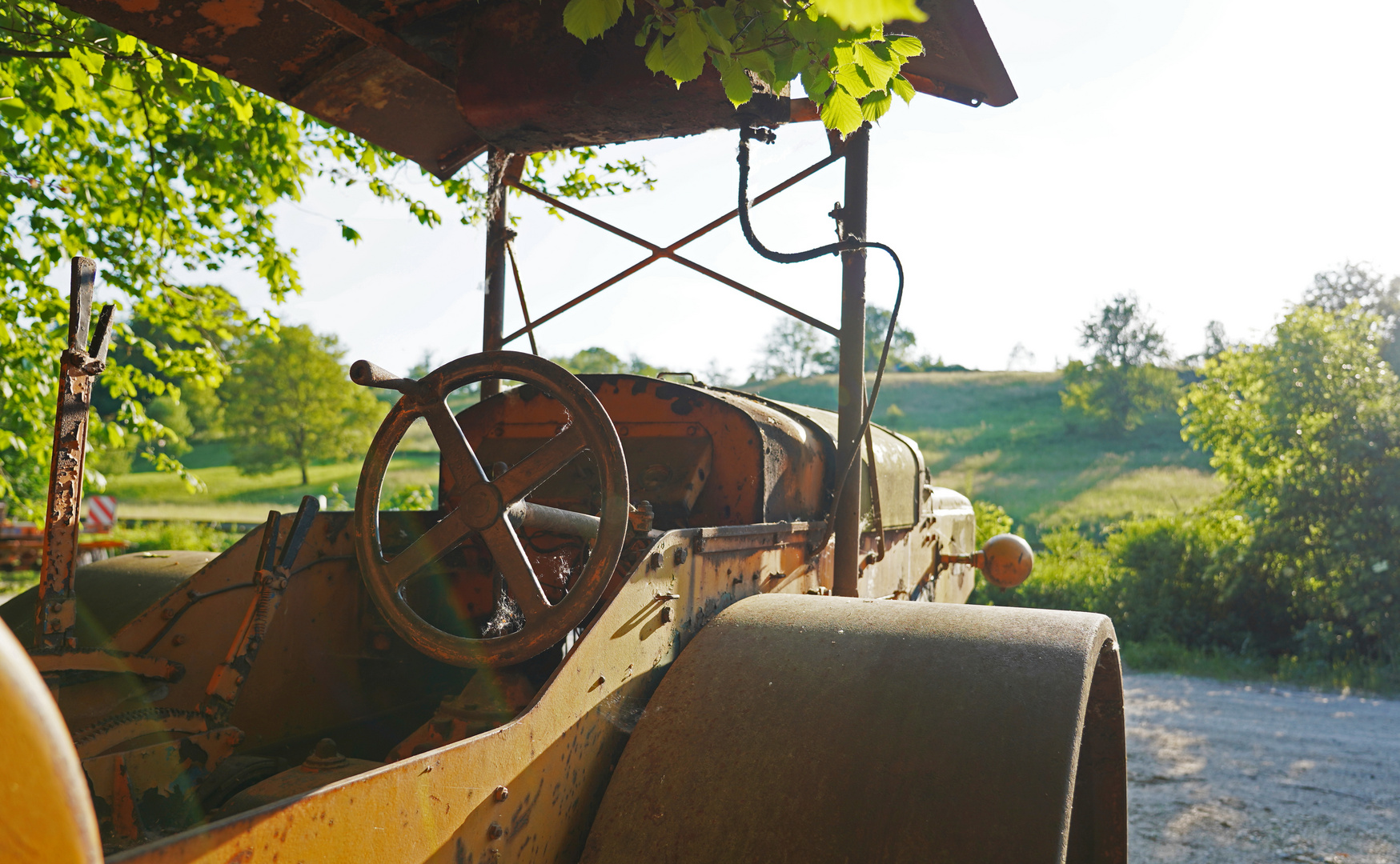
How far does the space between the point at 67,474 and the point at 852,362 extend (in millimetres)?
2289

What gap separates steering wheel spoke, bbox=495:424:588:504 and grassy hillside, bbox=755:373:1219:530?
1681 centimetres

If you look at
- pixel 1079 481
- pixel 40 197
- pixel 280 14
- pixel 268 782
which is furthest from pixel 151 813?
pixel 1079 481

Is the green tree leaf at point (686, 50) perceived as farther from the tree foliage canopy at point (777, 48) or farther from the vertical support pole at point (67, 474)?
the vertical support pole at point (67, 474)

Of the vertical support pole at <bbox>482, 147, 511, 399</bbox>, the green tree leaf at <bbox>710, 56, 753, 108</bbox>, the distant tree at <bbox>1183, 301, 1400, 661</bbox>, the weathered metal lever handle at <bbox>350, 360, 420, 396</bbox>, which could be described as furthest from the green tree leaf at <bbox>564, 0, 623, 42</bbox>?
the distant tree at <bbox>1183, 301, 1400, 661</bbox>

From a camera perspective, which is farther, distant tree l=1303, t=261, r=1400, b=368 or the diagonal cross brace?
distant tree l=1303, t=261, r=1400, b=368

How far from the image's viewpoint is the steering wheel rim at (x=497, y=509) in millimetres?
2008

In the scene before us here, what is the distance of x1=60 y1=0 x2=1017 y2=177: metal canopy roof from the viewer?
9.43 ft

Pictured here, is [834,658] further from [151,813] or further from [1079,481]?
[1079,481]

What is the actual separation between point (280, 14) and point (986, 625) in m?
2.76

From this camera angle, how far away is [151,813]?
198 centimetres

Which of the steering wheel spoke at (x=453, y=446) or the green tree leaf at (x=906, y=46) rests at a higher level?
the green tree leaf at (x=906, y=46)

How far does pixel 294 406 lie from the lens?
40312 mm

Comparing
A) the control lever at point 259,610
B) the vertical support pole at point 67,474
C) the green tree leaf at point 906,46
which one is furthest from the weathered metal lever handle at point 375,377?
the green tree leaf at point 906,46

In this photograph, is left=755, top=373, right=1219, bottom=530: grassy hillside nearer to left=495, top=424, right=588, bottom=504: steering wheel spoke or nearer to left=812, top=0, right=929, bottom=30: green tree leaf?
left=495, top=424, right=588, bottom=504: steering wheel spoke
